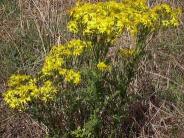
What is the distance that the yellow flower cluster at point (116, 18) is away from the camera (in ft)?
10.1

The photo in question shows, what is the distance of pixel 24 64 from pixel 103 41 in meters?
1.80

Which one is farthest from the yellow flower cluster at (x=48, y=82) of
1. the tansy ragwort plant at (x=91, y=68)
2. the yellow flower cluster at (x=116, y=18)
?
the yellow flower cluster at (x=116, y=18)

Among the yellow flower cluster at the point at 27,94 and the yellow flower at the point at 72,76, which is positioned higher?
the yellow flower at the point at 72,76

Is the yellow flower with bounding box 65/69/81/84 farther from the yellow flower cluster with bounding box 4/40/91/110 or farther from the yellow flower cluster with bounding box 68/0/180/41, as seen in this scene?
the yellow flower cluster with bounding box 68/0/180/41

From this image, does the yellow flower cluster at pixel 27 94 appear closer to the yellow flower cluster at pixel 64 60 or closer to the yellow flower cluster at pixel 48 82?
the yellow flower cluster at pixel 48 82

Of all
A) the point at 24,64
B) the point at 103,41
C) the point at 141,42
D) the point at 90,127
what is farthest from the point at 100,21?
the point at 24,64

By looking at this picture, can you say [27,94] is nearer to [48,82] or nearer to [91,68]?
[48,82]

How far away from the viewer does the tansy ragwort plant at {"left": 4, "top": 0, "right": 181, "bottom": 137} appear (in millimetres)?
3137

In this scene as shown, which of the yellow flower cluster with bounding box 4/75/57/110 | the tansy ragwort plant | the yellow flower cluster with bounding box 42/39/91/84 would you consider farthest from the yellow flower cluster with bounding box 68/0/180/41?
the yellow flower cluster with bounding box 4/75/57/110

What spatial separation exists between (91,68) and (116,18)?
42 centimetres

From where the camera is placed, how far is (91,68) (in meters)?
3.31

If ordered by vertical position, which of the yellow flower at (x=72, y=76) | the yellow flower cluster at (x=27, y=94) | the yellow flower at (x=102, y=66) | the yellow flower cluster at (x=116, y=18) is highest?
the yellow flower cluster at (x=116, y=18)

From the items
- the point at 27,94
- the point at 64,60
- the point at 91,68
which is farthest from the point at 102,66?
the point at 27,94

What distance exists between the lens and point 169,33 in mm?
4969
